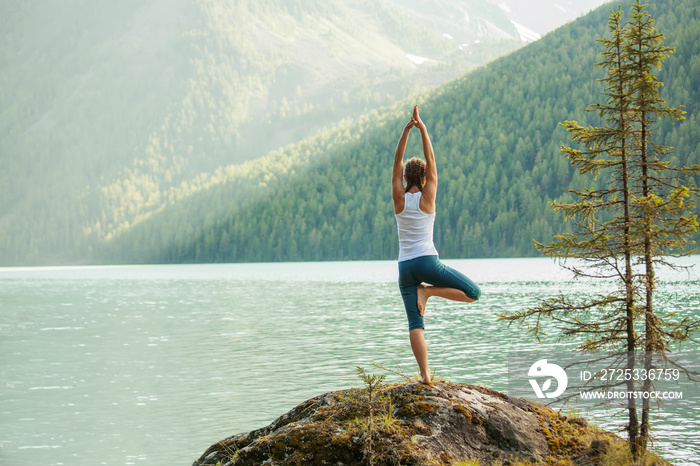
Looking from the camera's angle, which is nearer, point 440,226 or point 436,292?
point 436,292

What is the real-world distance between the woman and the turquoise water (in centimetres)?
783

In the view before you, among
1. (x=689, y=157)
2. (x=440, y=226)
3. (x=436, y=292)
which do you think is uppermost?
(x=689, y=157)

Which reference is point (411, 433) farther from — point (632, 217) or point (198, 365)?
point (198, 365)

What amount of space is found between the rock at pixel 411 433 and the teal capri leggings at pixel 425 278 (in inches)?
38.8

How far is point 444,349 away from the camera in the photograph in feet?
108

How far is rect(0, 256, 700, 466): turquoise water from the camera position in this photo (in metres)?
19.0

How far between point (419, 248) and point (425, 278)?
0.36 metres

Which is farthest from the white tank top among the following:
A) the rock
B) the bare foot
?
the rock

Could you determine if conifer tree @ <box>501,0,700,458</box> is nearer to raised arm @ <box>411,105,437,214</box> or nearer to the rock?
the rock

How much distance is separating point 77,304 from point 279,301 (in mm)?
20127

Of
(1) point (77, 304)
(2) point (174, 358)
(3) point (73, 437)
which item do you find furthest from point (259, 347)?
(1) point (77, 304)

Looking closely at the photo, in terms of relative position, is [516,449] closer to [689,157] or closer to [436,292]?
[436,292]

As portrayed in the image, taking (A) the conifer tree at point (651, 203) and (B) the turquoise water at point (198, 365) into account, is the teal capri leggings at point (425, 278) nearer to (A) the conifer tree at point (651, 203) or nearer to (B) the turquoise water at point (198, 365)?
(A) the conifer tree at point (651, 203)

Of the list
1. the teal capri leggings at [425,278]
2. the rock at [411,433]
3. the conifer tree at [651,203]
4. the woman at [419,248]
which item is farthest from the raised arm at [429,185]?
the conifer tree at [651,203]
